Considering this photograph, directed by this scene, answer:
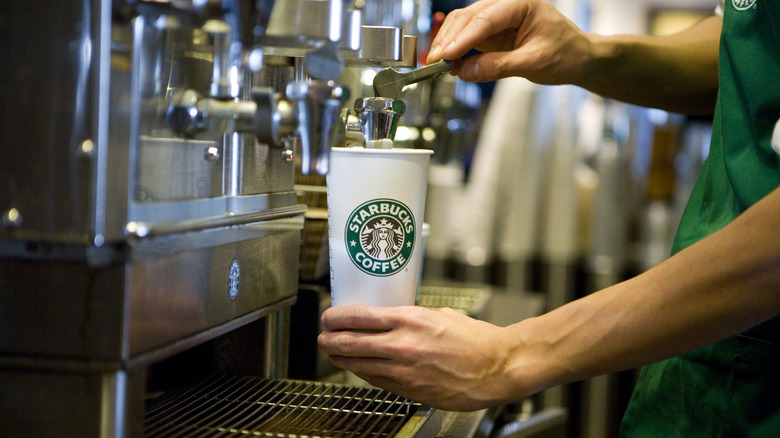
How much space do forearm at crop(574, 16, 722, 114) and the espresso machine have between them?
677mm

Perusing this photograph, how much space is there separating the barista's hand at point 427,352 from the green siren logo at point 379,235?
48 mm

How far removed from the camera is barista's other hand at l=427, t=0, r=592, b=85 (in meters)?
1.02

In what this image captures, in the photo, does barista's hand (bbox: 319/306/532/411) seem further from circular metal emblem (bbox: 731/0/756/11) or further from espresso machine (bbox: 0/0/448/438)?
circular metal emblem (bbox: 731/0/756/11)

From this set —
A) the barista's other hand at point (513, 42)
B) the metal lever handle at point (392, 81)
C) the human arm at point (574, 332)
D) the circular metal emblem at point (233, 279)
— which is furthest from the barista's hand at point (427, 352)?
the barista's other hand at point (513, 42)

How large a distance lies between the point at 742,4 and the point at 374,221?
57cm

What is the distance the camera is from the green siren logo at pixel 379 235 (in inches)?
31.4

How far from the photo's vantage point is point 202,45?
75cm

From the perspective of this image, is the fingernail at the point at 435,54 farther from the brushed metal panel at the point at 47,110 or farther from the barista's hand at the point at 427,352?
the brushed metal panel at the point at 47,110

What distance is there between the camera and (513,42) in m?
1.16

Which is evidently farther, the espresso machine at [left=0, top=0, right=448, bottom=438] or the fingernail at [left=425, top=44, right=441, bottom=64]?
the fingernail at [left=425, top=44, right=441, bottom=64]

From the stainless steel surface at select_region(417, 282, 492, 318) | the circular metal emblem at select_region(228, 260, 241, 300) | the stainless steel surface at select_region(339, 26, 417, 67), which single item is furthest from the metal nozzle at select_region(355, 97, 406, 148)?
the stainless steel surface at select_region(417, 282, 492, 318)

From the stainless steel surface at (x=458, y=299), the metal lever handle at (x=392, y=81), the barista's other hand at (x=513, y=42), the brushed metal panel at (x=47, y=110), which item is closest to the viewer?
the brushed metal panel at (x=47, y=110)

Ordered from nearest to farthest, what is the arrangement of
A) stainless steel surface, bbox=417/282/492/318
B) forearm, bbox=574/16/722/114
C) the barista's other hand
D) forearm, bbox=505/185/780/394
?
1. forearm, bbox=505/185/780/394
2. the barista's other hand
3. forearm, bbox=574/16/722/114
4. stainless steel surface, bbox=417/282/492/318

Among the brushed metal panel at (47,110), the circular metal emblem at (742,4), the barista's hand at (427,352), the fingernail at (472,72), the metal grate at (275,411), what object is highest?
the circular metal emblem at (742,4)
